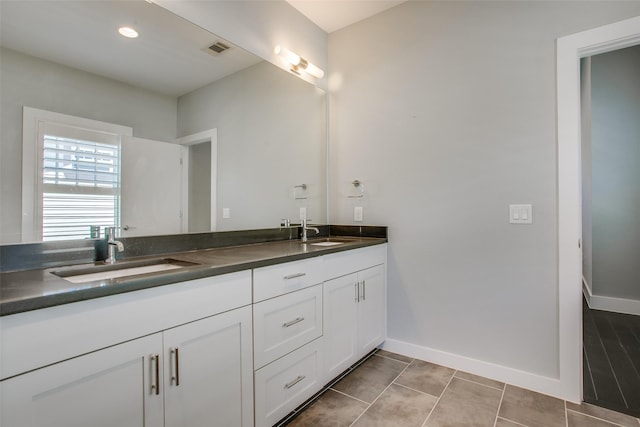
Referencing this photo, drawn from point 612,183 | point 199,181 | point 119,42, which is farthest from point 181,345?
point 612,183

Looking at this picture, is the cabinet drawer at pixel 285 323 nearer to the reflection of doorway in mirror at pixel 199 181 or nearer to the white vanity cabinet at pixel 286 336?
the white vanity cabinet at pixel 286 336

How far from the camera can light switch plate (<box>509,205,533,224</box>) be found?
191 centimetres

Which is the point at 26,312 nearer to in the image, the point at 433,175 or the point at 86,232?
the point at 86,232

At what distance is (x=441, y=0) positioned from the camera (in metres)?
2.24

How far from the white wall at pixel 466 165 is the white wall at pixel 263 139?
323mm

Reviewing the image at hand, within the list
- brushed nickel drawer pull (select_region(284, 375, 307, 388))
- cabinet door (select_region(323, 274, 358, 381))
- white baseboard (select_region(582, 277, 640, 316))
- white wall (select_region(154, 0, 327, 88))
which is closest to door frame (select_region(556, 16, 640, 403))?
cabinet door (select_region(323, 274, 358, 381))

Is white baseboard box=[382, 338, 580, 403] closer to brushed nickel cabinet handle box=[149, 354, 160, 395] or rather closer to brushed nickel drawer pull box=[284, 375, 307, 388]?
brushed nickel drawer pull box=[284, 375, 307, 388]

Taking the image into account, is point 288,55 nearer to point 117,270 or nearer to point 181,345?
point 117,270

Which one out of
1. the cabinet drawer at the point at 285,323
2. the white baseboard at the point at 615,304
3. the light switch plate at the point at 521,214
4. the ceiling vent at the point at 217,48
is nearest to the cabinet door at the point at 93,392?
the cabinet drawer at the point at 285,323

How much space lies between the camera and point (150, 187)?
5.33 ft

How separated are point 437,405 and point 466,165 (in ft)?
4.89

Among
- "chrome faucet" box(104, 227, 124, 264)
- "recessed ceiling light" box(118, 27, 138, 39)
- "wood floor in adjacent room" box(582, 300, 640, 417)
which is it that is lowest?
"wood floor in adjacent room" box(582, 300, 640, 417)

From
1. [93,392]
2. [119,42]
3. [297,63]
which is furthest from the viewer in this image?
[297,63]

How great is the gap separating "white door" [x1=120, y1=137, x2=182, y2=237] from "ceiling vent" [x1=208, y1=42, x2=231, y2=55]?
25.5 inches
